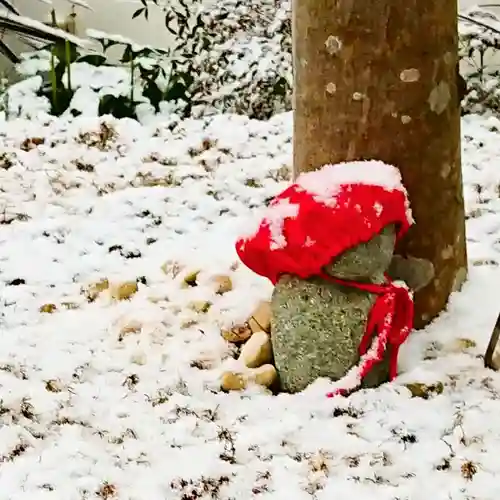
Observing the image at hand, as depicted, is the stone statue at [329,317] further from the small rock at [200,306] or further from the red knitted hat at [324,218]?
the small rock at [200,306]

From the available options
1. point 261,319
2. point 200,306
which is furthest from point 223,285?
point 261,319

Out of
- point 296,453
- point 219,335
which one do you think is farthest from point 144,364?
point 296,453

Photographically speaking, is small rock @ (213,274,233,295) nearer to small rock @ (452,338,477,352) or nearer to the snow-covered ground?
the snow-covered ground

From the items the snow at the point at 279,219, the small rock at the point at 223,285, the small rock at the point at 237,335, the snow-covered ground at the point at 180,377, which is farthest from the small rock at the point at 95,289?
the snow at the point at 279,219

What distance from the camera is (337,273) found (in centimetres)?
136

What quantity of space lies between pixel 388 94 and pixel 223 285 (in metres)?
0.57

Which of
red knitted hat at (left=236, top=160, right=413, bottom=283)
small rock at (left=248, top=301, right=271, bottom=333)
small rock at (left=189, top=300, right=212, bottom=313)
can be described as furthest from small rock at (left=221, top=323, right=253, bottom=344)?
red knitted hat at (left=236, top=160, right=413, bottom=283)

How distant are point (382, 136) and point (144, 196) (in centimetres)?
104

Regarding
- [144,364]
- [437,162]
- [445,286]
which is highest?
[437,162]

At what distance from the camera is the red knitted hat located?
1.33m

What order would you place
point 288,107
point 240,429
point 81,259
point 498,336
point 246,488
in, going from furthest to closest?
point 288,107, point 81,259, point 498,336, point 240,429, point 246,488

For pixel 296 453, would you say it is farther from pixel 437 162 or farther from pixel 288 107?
pixel 288 107

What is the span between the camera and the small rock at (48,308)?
177 centimetres

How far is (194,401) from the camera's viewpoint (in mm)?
1407
